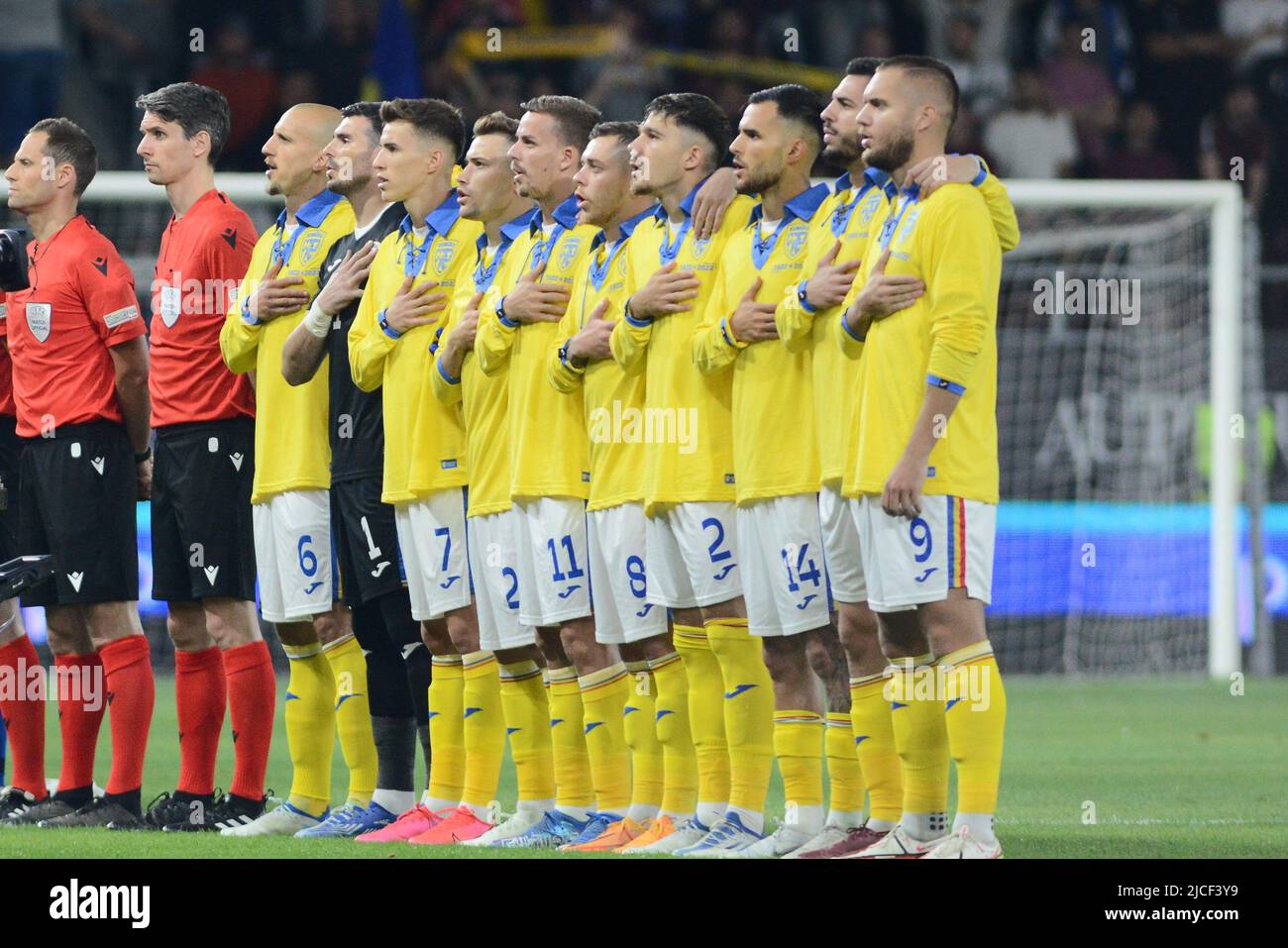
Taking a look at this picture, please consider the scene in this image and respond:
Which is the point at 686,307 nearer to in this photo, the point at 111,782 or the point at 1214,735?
the point at 111,782

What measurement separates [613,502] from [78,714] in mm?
2261

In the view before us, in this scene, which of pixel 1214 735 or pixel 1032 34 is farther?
pixel 1032 34

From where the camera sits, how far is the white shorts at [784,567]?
5996 millimetres

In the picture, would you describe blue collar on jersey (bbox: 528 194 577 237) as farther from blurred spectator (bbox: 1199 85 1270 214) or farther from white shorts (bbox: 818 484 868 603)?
blurred spectator (bbox: 1199 85 1270 214)

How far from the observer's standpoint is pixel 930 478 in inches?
213

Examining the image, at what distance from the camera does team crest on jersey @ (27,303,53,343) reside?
24.4 ft

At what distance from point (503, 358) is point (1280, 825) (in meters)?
3.00

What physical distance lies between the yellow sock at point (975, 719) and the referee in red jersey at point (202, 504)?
274cm

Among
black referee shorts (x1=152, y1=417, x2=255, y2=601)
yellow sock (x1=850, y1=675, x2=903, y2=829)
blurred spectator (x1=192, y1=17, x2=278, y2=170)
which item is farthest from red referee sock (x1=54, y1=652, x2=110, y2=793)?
blurred spectator (x1=192, y1=17, x2=278, y2=170)

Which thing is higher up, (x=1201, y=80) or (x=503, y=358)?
(x=1201, y=80)

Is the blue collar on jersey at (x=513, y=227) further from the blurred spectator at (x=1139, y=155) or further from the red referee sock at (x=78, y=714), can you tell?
the blurred spectator at (x=1139, y=155)

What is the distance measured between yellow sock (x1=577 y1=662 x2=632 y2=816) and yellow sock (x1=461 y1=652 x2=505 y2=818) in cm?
38
